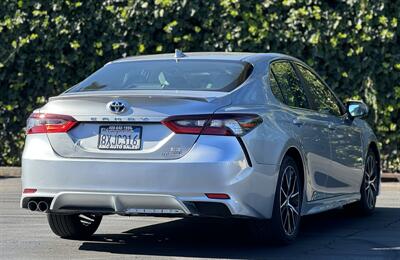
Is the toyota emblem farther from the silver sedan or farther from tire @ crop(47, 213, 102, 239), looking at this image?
tire @ crop(47, 213, 102, 239)

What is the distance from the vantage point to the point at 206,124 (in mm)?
7559

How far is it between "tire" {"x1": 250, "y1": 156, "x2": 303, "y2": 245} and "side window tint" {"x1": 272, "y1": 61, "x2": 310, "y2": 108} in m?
0.66

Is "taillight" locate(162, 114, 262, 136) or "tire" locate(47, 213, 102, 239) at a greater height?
"taillight" locate(162, 114, 262, 136)

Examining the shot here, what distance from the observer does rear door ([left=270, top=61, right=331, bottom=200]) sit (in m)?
8.66

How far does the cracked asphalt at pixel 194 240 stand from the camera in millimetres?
8102

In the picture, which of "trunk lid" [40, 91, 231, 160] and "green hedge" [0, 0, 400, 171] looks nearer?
"trunk lid" [40, 91, 231, 160]

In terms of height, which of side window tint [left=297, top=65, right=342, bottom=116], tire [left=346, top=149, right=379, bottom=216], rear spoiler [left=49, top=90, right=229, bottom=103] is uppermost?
rear spoiler [left=49, top=90, right=229, bottom=103]

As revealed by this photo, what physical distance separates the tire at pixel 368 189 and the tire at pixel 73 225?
9.51 ft

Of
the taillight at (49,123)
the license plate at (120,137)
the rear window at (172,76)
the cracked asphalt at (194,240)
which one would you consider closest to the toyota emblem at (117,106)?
the license plate at (120,137)

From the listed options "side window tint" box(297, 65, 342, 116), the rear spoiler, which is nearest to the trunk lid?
the rear spoiler

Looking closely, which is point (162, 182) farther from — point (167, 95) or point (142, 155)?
point (167, 95)

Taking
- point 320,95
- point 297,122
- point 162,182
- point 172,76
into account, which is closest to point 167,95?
point 162,182

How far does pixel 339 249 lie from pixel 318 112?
58.6 inches

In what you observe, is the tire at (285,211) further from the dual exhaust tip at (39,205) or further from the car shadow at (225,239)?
the dual exhaust tip at (39,205)
